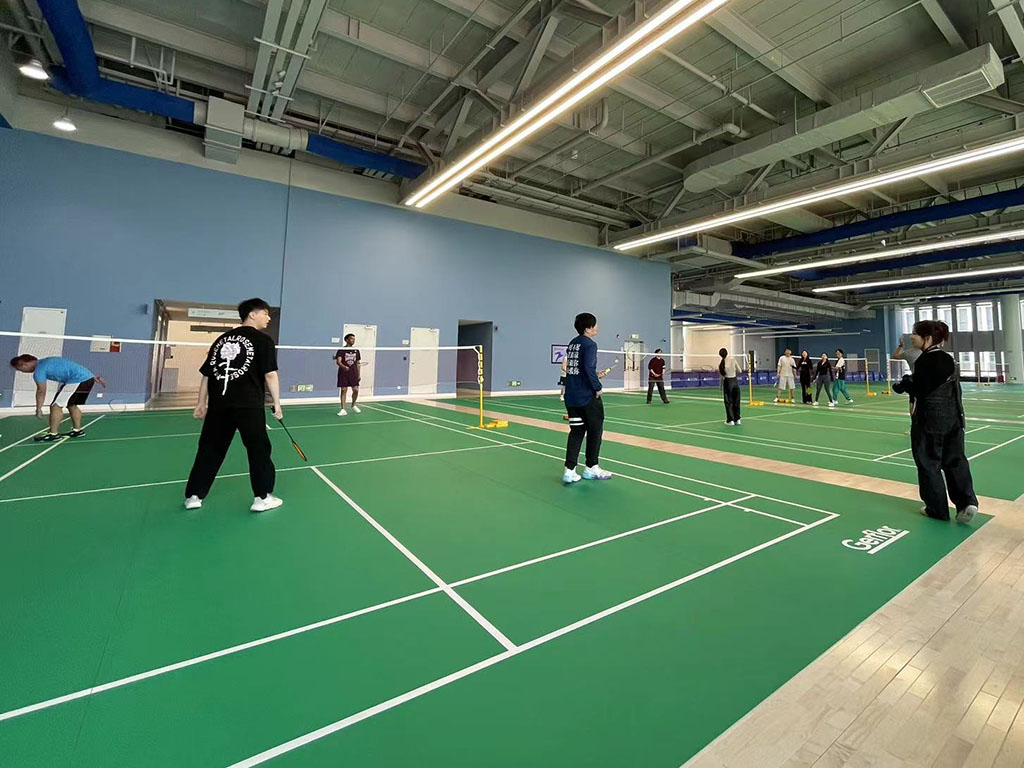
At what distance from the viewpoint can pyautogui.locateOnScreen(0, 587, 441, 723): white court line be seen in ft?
5.93

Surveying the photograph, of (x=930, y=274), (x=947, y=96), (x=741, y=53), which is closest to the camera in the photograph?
(x=947, y=96)

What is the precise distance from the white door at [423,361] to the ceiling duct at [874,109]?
1063 centimetres

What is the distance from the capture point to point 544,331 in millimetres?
19922

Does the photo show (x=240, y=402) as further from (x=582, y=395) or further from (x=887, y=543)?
(x=887, y=543)

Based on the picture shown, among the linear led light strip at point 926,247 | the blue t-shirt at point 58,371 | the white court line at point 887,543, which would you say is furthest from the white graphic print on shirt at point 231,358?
the linear led light strip at point 926,247

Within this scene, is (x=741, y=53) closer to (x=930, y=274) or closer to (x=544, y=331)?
(x=544, y=331)

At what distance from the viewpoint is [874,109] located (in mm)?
9000

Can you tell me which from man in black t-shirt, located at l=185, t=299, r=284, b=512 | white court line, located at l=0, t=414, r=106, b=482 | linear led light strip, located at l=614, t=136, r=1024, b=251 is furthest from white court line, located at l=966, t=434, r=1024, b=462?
white court line, located at l=0, t=414, r=106, b=482

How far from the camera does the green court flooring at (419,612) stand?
1.72 meters

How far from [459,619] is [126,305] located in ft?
48.7

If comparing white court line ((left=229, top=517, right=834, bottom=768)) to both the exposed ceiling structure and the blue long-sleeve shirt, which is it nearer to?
the blue long-sleeve shirt

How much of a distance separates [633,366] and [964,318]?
111ft

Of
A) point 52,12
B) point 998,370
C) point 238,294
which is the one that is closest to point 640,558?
point 52,12

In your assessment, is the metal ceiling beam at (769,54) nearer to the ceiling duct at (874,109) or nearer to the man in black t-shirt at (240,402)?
the ceiling duct at (874,109)
